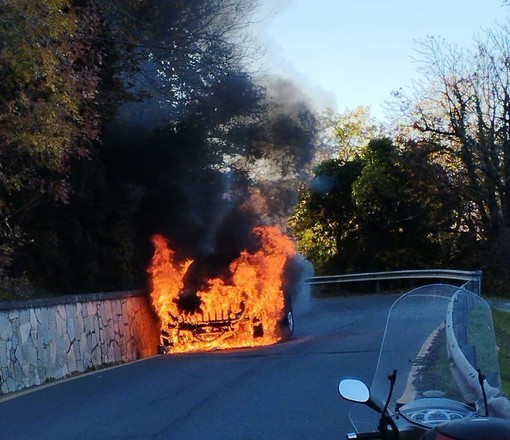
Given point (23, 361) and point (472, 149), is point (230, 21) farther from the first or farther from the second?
point (472, 149)

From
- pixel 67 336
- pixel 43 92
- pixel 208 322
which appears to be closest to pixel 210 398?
pixel 67 336

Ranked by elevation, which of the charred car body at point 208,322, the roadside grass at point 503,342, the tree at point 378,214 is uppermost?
the tree at point 378,214

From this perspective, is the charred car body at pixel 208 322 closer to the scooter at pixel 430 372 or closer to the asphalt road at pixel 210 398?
the asphalt road at pixel 210 398

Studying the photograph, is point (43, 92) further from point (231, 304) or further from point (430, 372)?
point (430, 372)

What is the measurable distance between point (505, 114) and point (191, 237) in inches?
573

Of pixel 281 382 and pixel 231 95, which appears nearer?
pixel 281 382

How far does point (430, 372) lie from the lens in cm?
541

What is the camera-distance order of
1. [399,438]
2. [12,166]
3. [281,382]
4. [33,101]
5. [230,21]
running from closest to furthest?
[399,438] < [281,382] < [33,101] < [12,166] < [230,21]

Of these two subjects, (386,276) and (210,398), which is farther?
(386,276)

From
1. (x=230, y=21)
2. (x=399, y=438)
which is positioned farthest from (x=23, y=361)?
(x=399, y=438)

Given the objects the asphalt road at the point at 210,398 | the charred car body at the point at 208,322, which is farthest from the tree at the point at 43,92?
the charred car body at the point at 208,322

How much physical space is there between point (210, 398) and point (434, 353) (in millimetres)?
6785

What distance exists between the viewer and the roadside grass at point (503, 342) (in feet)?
42.4

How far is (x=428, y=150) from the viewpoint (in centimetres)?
3597
